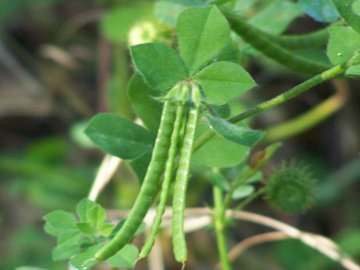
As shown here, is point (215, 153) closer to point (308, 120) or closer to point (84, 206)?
point (84, 206)

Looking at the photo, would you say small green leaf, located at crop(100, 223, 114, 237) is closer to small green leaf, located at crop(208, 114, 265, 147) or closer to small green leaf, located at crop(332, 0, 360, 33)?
small green leaf, located at crop(208, 114, 265, 147)

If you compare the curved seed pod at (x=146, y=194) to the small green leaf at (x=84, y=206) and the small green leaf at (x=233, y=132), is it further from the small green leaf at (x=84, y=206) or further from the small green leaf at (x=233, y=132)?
the small green leaf at (x=84, y=206)

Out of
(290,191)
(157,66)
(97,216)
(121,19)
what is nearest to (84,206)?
(97,216)

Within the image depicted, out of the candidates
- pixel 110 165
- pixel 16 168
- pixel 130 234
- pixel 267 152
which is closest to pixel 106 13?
pixel 16 168

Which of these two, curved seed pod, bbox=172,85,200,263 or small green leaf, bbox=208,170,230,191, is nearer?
curved seed pod, bbox=172,85,200,263

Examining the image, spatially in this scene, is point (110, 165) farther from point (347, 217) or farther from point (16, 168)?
point (347, 217)

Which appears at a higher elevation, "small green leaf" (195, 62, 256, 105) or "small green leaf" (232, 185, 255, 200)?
"small green leaf" (232, 185, 255, 200)

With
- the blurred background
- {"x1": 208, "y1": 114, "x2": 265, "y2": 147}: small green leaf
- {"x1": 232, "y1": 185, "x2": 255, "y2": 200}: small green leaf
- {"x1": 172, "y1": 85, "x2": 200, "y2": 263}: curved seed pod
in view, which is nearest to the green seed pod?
{"x1": 232, "y1": 185, "x2": 255, "y2": 200}: small green leaf
